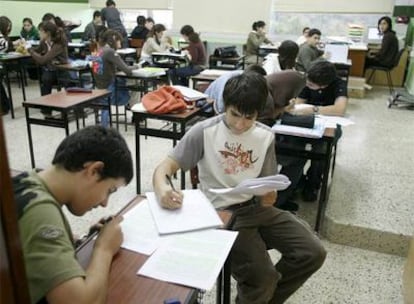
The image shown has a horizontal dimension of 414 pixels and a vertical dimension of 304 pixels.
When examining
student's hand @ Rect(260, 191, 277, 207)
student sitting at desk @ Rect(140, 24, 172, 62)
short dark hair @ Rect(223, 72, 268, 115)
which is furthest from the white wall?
student's hand @ Rect(260, 191, 277, 207)

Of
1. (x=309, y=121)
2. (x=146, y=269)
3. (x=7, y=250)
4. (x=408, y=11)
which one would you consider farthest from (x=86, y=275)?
(x=408, y=11)

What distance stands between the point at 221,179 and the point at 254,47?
6.27m

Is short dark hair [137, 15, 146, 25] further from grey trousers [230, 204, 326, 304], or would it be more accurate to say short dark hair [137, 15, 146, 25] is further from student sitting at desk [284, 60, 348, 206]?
grey trousers [230, 204, 326, 304]

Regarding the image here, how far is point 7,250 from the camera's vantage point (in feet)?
1.55

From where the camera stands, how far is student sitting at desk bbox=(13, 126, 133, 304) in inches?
31.5

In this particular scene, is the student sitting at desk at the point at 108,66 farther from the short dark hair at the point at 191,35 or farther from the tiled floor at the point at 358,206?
the short dark hair at the point at 191,35

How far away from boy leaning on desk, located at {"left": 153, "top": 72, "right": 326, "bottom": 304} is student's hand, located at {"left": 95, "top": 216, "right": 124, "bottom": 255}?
18.3 inches

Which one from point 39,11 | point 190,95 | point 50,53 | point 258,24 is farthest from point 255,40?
point 190,95

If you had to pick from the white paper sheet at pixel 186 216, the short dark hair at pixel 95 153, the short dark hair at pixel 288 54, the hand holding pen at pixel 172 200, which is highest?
the short dark hair at pixel 288 54

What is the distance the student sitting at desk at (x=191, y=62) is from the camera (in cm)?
594

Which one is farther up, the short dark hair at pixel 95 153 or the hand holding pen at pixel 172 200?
the short dark hair at pixel 95 153

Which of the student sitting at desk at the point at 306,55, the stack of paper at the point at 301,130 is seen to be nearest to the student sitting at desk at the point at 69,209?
the stack of paper at the point at 301,130

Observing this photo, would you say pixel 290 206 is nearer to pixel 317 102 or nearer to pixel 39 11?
pixel 317 102

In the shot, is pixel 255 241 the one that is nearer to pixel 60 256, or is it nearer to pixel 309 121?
pixel 60 256
